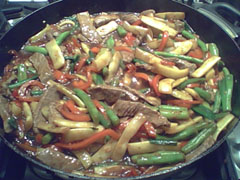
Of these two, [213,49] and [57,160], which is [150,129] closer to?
[57,160]

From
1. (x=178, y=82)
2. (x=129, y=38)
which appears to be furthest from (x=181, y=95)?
(x=129, y=38)

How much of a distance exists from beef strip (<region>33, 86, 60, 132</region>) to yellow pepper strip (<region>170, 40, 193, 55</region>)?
4.30 feet

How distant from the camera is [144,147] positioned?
91.2 inches

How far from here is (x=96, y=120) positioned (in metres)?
2.35

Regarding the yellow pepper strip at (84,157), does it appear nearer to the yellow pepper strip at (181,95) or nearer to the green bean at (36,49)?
the yellow pepper strip at (181,95)

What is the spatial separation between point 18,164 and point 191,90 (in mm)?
1736

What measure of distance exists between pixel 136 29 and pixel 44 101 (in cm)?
132

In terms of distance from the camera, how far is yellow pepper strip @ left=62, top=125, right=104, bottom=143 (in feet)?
7.50

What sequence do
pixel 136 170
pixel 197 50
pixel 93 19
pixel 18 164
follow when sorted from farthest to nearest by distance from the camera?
pixel 93 19 → pixel 197 50 → pixel 18 164 → pixel 136 170

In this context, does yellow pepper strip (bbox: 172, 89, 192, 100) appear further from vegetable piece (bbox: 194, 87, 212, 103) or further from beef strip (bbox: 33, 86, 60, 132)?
beef strip (bbox: 33, 86, 60, 132)

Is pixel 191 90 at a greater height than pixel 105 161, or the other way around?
pixel 191 90

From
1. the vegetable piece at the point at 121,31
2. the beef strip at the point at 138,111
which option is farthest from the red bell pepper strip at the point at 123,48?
the beef strip at the point at 138,111

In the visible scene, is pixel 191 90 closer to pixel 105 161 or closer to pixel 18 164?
pixel 105 161

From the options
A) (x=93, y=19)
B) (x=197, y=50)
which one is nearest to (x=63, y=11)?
(x=93, y=19)
